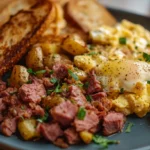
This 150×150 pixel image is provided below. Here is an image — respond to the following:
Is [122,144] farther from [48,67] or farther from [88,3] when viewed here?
[88,3]

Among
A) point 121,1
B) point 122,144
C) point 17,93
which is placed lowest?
point 121,1

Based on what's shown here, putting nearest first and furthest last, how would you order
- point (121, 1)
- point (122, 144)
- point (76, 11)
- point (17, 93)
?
1. point (122, 144)
2. point (17, 93)
3. point (76, 11)
4. point (121, 1)

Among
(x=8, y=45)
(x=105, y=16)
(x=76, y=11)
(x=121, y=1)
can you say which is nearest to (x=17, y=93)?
(x=8, y=45)

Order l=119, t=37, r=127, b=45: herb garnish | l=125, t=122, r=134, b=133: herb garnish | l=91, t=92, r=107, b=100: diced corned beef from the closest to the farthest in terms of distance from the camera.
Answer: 1. l=125, t=122, r=134, b=133: herb garnish
2. l=91, t=92, r=107, b=100: diced corned beef
3. l=119, t=37, r=127, b=45: herb garnish

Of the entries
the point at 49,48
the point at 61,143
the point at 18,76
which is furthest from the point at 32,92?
the point at 49,48

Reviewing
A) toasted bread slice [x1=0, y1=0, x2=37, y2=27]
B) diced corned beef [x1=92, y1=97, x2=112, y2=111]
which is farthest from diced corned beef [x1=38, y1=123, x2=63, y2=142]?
toasted bread slice [x1=0, y1=0, x2=37, y2=27]

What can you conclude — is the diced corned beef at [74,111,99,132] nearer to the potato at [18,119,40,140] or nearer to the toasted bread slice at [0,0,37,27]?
the potato at [18,119,40,140]
